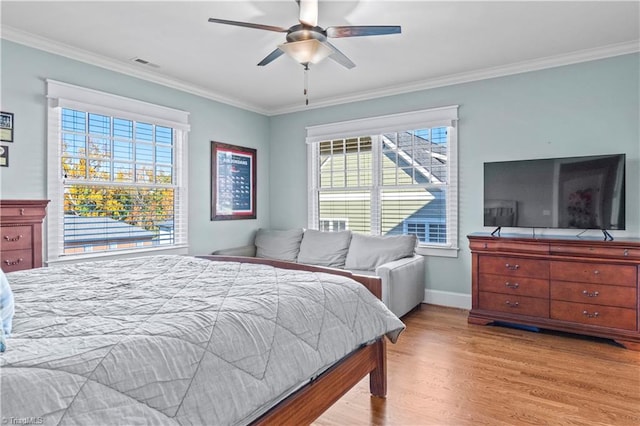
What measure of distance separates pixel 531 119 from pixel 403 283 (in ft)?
6.95

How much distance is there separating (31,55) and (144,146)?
1213mm

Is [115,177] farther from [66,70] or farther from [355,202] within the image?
[355,202]

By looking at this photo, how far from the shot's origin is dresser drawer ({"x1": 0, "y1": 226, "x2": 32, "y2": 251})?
284 centimetres

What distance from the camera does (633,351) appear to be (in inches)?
120

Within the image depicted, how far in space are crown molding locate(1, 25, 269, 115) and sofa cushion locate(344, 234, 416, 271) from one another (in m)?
2.59

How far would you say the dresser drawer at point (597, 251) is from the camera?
3.06 metres

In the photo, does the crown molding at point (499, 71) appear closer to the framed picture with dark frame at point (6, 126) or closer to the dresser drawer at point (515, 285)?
the dresser drawer at point (515, 285)

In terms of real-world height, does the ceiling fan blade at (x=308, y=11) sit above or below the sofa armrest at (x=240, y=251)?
above

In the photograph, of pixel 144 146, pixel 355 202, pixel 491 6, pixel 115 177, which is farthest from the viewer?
pixel 355 202

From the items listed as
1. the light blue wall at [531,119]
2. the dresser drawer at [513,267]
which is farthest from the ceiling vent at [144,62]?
the dresser drawer at [513,267]

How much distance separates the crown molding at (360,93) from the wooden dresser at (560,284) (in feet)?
5.69

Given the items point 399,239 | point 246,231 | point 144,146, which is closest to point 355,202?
point 399,239

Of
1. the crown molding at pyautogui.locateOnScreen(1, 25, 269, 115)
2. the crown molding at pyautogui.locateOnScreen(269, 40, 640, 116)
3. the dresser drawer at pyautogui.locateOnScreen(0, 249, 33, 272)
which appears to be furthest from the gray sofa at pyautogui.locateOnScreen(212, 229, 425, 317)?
the dresser drawer at pyautogui.locateOnScreen(0, 249, 33, 272)

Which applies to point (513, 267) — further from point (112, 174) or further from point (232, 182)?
point (112, 174)
